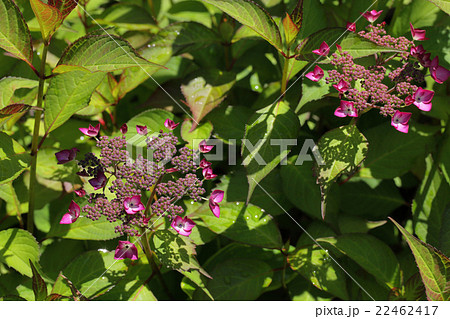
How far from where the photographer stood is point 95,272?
1573mm

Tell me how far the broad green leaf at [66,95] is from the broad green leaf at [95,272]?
44 cm

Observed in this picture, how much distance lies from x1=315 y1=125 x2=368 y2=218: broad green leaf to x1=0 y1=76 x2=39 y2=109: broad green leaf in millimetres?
982

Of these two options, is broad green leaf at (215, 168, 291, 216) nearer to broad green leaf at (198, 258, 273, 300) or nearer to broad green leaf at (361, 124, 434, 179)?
broad green leaf at (198, 258, 273, 300)

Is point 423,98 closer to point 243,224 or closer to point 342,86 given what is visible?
point 342,86

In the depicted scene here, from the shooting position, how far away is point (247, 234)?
162cm

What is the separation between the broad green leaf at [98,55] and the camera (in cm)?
130

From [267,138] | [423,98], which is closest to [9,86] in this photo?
[267,138]

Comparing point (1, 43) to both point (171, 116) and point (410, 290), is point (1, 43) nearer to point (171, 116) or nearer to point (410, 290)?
point (171, 116)

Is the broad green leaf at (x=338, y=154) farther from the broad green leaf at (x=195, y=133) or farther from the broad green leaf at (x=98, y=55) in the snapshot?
the broad green leaf at (x=98, y=55)

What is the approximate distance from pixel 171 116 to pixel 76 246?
0.61 metres

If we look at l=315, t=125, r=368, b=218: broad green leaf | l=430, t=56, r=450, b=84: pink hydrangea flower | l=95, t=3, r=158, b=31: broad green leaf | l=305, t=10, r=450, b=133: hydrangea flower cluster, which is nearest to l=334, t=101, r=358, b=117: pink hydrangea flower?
l=305, t=10, r=450, b=133: hydrangea flower cluster

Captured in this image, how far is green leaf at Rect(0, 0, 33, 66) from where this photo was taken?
4.36ft

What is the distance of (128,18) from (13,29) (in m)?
0.73

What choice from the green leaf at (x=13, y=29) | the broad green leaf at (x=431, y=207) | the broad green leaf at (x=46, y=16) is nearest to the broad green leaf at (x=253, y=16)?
the broad green leaf at (x=46, y=16)
